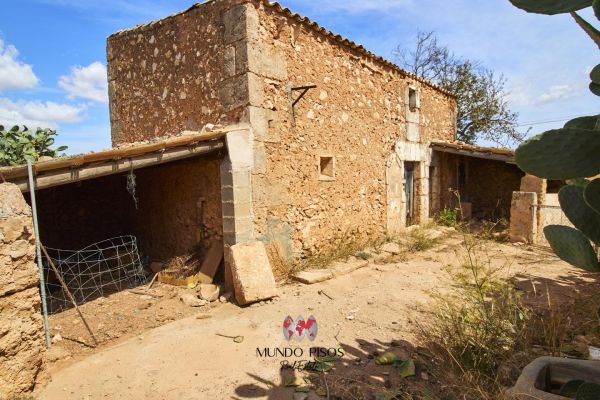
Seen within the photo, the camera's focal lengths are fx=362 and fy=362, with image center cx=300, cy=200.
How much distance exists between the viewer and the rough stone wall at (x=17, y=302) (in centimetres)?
284

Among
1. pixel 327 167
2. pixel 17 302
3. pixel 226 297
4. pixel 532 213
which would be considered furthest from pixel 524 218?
pixel 17 302

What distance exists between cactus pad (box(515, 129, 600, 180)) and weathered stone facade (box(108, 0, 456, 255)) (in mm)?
3996

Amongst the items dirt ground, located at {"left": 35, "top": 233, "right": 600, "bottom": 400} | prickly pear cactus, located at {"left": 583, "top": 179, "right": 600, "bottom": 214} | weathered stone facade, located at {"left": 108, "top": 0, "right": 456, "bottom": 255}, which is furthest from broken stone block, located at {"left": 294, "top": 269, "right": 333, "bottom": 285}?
prickly pear cactus, located at {"left": 583, "top": 179, "right": 600, "bottom": 214}

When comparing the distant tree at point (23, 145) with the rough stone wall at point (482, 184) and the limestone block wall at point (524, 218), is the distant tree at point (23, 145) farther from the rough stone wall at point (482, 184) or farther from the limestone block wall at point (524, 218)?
the rough stone wall at point (482, 184)

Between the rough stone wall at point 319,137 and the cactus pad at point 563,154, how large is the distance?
4.09 metres

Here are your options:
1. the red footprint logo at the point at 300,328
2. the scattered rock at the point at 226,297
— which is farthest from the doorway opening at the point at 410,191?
the red footprint logo at the point at 300,328

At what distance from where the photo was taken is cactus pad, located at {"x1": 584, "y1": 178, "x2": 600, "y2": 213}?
130cm

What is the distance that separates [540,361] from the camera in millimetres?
2137

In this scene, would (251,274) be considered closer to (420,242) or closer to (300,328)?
(300,328)

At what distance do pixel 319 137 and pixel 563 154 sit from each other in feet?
16.3

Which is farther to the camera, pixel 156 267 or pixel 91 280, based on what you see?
pixel 156 267

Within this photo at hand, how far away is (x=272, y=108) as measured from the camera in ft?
17.6

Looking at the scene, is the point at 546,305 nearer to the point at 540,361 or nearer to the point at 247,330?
the point at 540,361

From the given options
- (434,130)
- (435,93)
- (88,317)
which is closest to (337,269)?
(88,317)
